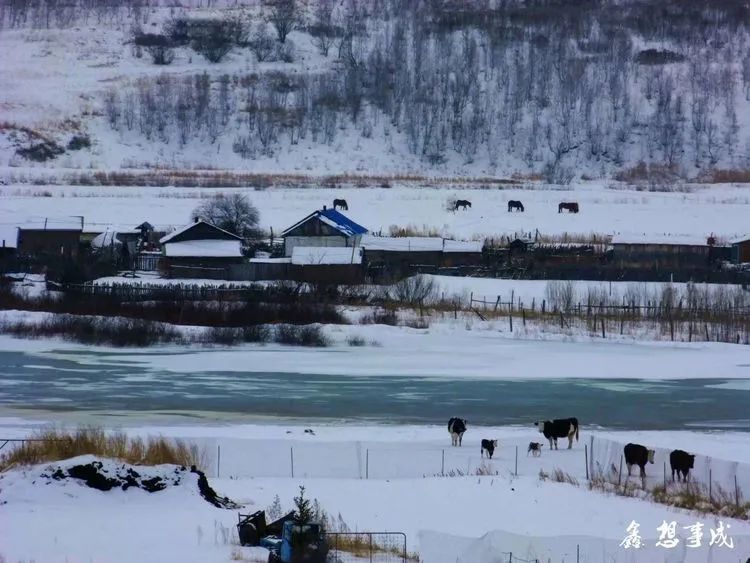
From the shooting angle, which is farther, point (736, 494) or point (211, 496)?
point (736, 494)

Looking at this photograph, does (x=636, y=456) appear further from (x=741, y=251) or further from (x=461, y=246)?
(x=741, y=251)

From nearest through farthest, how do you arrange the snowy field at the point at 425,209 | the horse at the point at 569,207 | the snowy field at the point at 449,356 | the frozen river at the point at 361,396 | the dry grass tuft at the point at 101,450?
the dry grass tuft at the point at 101,450 < the frozen river at the point at 361,396 < the snowy field at the point at 449,356 < the snowy field at the point at 425,209 < the horse at the point at 569,207

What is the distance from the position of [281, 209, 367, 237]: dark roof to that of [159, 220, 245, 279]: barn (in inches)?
100

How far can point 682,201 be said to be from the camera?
46531 mm

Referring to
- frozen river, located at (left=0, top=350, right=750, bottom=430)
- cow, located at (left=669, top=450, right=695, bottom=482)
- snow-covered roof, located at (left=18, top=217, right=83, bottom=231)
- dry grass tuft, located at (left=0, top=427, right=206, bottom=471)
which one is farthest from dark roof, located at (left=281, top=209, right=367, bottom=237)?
cow, located at (left=669, top=450, right=695, bottom=482)

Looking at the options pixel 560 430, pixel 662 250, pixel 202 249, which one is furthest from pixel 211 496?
pixel 662 250

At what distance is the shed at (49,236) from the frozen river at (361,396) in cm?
1562

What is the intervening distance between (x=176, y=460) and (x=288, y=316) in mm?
14525

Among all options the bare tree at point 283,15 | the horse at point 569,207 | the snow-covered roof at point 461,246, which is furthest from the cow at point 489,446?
the bare tree at point 283,15

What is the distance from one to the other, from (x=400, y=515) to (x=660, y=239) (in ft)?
96.2

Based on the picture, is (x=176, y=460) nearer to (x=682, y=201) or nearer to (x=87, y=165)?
(x=682, y=201)

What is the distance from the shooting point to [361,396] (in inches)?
705

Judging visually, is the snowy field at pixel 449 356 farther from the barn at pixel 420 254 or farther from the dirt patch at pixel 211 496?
the dirt patch at pixel 211 496

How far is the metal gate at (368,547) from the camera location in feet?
27.1
